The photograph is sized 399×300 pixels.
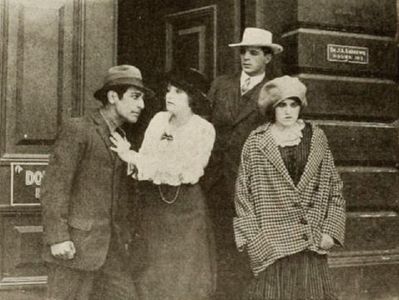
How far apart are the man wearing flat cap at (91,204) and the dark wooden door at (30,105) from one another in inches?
26.1

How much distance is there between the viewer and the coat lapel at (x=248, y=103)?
4383 mm

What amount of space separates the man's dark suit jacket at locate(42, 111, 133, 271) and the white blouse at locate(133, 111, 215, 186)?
16 cm

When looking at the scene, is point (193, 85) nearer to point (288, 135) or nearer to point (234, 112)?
point (234, 112)

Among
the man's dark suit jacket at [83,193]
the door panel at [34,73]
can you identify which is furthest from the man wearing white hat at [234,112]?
the door panel at [34,73]

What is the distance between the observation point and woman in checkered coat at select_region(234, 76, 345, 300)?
3979 millimetres

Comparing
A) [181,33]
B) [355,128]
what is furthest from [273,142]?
[181,33]

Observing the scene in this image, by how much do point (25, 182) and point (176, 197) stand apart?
1028 millimetres

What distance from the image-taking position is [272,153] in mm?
4000

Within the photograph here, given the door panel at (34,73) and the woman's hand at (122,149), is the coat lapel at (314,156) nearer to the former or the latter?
the woman's hand at (122,149)

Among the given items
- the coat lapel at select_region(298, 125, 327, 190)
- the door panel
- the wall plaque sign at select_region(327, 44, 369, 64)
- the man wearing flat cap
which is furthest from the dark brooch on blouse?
the wall plaque sign at select_region(327, 44, 369, 64)

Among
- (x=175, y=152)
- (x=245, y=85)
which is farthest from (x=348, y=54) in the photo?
(x=175, y=152)

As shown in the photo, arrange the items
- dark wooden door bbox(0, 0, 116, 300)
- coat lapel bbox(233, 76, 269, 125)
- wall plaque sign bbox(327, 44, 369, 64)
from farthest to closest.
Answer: wall plaque sign bbox(327, 44, 369, 64)
dark wooden door bbox(0, 0, 116, 300)
coat lapel bbox(233, 76, 269, 125)

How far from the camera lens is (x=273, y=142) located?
4023 millimetres

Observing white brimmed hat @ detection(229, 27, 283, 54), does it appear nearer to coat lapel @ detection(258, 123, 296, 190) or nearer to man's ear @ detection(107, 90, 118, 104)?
coat lapel @ detection(258, 123, 296, 190)
